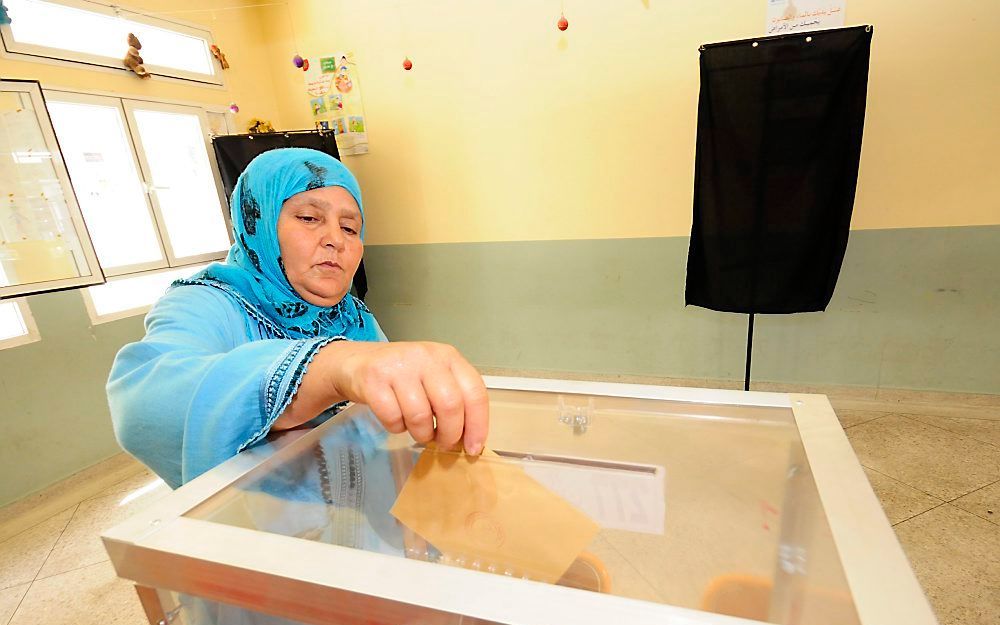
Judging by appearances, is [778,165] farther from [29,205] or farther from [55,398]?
[55,398]

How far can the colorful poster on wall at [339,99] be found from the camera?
2.98 meters

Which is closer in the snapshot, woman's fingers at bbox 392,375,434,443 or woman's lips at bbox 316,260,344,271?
woman's fingers at bbox 392,375,434,443

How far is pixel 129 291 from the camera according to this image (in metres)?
2.52

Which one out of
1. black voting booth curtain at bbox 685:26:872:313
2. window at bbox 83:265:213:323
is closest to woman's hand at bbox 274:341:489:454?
black voting booth curtain at bbox 685:26:872:313

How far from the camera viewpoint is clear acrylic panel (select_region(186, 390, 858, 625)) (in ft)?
1.19

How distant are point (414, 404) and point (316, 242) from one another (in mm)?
586

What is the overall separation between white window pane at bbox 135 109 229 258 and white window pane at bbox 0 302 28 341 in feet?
2.73

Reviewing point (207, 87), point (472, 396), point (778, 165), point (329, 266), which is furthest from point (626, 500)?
point (207, 87)

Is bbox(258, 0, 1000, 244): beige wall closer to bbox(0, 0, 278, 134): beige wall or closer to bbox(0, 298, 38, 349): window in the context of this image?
bbox(0, 0, 278, 134): beige wall

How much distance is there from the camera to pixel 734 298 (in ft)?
6.81

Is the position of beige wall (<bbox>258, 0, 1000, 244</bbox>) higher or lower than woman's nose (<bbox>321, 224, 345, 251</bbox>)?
higher

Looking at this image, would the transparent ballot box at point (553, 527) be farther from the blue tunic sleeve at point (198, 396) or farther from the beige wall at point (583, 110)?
the beige wall at point (583, 110)

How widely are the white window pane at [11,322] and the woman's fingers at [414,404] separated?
2671mm

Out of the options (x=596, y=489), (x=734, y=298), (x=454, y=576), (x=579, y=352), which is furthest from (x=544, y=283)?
(x=454, y=576)
